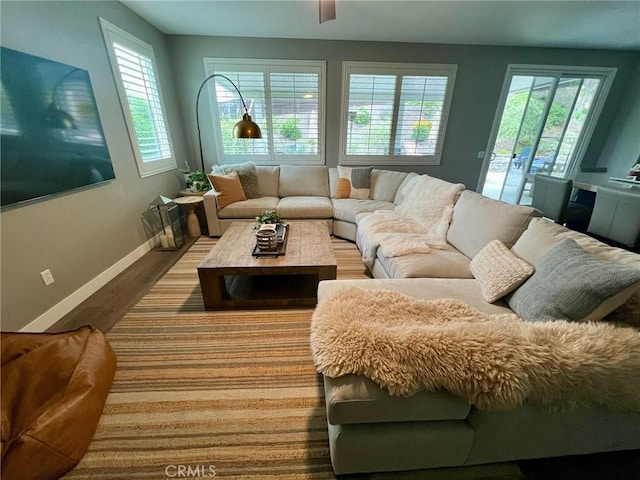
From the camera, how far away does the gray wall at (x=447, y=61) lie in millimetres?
3490

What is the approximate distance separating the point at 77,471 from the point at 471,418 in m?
1.57

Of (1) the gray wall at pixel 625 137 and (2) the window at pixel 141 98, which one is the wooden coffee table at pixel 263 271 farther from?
(1) the gray wall at pixel 625 137

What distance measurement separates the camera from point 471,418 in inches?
35.4

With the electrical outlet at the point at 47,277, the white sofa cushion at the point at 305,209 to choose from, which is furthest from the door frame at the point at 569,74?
the electrical outlet at the point at 47,277

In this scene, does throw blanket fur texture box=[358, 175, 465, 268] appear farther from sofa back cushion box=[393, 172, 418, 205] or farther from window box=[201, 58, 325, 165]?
window box=[201, 58, 325, 165]

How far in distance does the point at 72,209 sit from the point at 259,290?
1.62m

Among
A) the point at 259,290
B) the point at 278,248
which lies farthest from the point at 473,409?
the point at 259,290

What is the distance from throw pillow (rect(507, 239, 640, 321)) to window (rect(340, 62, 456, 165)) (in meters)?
3.29

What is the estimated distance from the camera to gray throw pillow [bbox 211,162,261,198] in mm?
3396

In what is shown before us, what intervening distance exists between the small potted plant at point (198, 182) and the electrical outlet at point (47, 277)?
73.6 inches

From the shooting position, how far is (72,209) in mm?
1979

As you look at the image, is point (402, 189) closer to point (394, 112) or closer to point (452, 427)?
point (394, 112)

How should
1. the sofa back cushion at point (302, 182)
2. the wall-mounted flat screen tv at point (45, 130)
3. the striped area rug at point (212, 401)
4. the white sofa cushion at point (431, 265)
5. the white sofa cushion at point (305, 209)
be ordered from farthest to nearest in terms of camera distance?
the sofa back cushion at point (302, 182)
the white sofa cushion at point (305, 209)
the white sofa cushion at point (431, 265)
the wall-mounted flat screen tv at point (45, 130)
the striped area rug at point (212, 401)

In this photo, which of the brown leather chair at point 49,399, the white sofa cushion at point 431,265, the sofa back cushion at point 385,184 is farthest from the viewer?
the sofa back cushion at point 385,184
